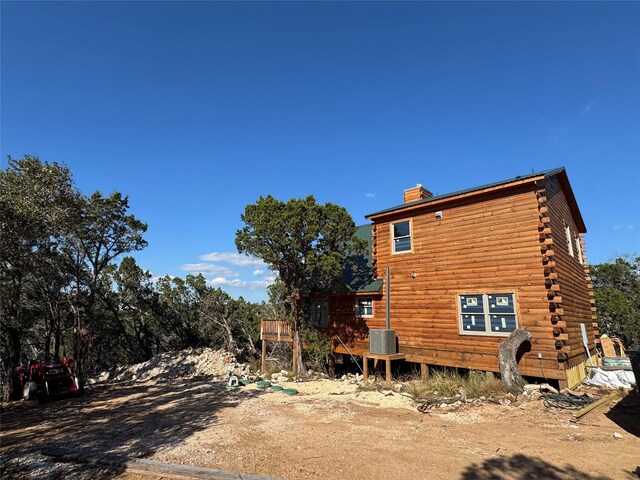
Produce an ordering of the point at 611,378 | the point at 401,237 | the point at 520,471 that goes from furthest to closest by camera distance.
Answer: the point at 401,237 → the point at 611,378 → the point at 520,471

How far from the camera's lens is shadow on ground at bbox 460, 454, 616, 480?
556 centimetres

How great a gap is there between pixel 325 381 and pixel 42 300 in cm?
1592

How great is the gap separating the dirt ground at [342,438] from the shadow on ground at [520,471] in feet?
0.05

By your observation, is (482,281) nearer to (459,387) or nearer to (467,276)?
(467,276)

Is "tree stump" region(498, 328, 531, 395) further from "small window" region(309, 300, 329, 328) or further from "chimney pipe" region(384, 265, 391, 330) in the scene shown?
"small window" region(309, 300, 329, 328)

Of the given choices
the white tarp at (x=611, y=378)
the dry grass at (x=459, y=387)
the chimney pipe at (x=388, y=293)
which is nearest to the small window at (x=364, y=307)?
the chimney pipe at (x=388, y=293)

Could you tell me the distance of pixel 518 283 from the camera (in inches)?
484

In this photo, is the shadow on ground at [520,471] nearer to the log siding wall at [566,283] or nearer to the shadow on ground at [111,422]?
the shadow on ground at [111,422]

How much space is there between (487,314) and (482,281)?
1191 mm

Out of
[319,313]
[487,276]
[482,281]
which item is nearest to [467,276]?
[482,281]

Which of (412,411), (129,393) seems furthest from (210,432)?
(129,393)

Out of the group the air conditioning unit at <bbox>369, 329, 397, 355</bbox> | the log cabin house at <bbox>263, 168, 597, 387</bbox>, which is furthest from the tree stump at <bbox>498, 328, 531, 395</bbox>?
the air conditioning unit at <bbox>369, 329, 397, 355</bbox>

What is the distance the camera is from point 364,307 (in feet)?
56.4

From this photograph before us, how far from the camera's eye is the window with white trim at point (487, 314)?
12383mm
